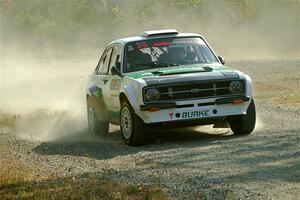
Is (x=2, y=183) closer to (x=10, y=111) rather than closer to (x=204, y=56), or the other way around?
(x=204, y=56)

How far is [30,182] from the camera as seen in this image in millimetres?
8883

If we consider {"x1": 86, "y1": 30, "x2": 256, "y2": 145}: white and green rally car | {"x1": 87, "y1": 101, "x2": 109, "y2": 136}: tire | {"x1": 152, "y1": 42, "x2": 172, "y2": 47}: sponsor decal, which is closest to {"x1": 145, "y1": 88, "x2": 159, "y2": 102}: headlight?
{"x1": 86, "y1": 30, "x2": 256, "y2": 145}: white and green rally car

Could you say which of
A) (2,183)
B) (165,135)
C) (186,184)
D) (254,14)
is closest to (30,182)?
(2,183)

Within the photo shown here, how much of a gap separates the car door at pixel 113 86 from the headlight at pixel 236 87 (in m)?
1.87

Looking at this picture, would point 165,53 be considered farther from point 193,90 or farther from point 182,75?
point 193,90

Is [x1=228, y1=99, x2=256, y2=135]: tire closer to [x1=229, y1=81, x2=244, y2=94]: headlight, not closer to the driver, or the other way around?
[x1=229, y1=81, x2=244, y2=94]: headlight

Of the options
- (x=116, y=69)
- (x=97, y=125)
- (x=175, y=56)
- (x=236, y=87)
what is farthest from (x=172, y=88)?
(x=97, y=125)

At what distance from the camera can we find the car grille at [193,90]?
11.4 meters

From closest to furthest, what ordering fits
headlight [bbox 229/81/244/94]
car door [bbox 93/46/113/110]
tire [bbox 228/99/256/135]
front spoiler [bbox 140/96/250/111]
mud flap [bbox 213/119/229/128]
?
1. front spoiler [bbox 140/96/250/111]
2. headlight [bbox 229/81/244/94]
3. tire [bbox 228/99/256/135]
4. mud flap [bbox 213/119/229/128]
5. car door [bbox 93/46/113/110]

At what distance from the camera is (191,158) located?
32.7 ft

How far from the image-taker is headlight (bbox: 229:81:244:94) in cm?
1162

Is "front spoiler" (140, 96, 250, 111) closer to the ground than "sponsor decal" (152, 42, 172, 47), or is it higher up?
closer to the ground

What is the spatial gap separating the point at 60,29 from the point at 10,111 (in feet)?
117

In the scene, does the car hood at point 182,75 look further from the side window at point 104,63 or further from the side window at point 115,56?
the side window at point 104,63
